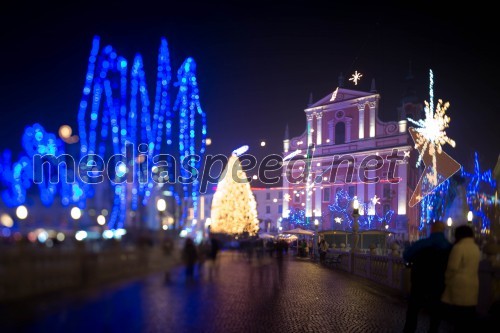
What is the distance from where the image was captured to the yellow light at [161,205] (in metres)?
6.46

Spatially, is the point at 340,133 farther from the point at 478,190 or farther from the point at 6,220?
the point at 6,220

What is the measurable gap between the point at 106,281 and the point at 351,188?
50503 millimetres

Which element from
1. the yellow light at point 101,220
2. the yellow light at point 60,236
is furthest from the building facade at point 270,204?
the yellow light at point 60,236

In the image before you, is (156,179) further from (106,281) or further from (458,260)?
(458,260)

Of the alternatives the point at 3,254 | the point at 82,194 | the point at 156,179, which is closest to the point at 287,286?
the point at 156,179

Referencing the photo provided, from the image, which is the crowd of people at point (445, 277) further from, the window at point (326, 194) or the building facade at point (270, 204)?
the building facade at point (270, 204)

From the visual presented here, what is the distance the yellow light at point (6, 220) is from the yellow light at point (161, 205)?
1851 millimetres

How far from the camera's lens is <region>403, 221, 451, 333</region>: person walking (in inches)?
303

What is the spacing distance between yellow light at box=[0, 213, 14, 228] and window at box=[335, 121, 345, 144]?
52905 mm

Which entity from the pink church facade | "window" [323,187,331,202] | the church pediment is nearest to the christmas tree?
the pink church facade

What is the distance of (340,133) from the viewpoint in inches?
2235

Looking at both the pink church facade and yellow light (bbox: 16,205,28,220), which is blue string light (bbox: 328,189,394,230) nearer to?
the pink church facade

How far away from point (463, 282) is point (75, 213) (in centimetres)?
512

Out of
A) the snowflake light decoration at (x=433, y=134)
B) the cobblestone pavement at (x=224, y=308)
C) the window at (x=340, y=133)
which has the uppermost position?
the window at (x=340, y=133)
